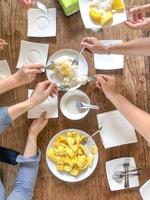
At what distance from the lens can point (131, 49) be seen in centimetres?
132

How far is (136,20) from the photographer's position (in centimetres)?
A: 139

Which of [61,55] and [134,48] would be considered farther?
[61,55]

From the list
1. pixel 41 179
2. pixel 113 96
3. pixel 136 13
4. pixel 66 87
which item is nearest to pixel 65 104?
pixel 66 87

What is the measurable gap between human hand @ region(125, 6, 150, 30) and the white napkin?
1.22ft

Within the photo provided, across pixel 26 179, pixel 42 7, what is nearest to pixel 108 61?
pixel 42 7

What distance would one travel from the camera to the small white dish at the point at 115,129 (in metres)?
1.41

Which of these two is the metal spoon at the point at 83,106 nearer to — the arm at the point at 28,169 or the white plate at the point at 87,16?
the arm at the point at 28,169

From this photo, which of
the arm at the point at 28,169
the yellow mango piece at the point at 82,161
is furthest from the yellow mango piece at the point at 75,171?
the arm at the point at 28,169

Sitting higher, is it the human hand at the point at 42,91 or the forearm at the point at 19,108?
the human hand at the point at 42,91

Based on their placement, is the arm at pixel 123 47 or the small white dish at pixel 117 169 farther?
the small white dish at pixel 117 169

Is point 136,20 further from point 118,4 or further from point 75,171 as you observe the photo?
point 75,171

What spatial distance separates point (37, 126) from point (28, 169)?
15 cm

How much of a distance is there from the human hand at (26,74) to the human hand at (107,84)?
21 cm

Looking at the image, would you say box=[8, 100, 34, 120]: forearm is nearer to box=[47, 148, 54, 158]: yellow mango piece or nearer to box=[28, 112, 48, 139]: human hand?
box=[28, 112, 48, 139]: human hand
